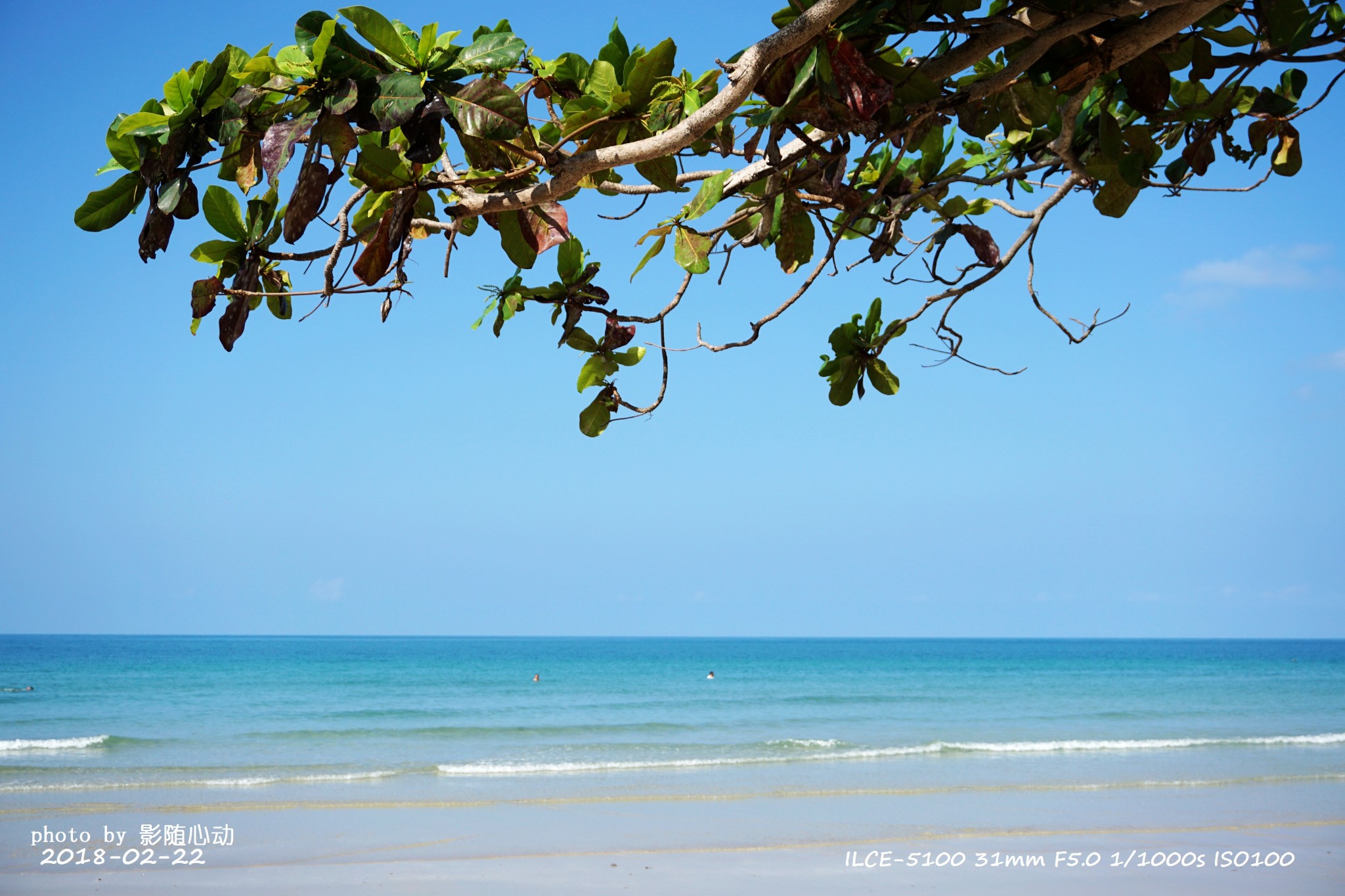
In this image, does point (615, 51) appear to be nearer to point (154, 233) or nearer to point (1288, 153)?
point (154, 233)

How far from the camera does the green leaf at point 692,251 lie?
1665mm

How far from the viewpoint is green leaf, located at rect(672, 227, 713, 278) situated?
1.67 m

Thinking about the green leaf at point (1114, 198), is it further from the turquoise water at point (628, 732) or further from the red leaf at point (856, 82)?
the turquoise water at point (628, 732)

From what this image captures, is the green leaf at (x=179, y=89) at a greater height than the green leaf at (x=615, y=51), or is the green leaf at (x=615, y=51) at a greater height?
the green leaf at (x=615, y=51)

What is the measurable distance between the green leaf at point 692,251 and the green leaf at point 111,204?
32.7 inches

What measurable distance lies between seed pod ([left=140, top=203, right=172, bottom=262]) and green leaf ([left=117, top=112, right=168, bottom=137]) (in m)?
0.09

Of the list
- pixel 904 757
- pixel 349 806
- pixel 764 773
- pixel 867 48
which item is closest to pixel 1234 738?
pixel 904 757

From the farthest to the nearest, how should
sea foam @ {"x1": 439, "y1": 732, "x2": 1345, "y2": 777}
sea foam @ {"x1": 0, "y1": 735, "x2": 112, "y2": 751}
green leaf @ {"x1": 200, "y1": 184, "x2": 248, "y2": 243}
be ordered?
sea foam @ {"x1": 0, "y1": 735, "x2": 112, "y2": 751}, sea foam @ {"x1": 439, "y1": 732, "x2": 1345, "y2": 777}, green leaf @ {"x1": 200, "y1": 184, "x2": 248, "y2": 243}

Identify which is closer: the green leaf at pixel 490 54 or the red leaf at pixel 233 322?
the green leaf at pixel 490 54

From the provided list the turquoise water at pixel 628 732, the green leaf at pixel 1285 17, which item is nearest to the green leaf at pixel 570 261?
the green leaf at pixel 1285 17

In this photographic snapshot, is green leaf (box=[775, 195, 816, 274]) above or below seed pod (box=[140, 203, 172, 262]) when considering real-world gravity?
above

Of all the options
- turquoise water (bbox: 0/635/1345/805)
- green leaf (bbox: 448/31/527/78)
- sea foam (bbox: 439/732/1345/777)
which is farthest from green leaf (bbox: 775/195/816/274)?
sea foam (bbox: 439/732/1345/777)

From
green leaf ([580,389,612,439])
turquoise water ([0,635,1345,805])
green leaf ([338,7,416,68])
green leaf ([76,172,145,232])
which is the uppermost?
green leaf ([338,7,416,68])

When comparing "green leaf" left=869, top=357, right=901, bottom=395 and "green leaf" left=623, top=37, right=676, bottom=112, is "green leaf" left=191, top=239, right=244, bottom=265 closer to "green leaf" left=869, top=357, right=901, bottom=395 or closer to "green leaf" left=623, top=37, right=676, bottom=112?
"green leaf" left=623, top=37, right=676, bottom=112
